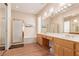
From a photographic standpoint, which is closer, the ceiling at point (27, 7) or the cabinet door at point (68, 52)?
the cabinet door at point (68, 52)

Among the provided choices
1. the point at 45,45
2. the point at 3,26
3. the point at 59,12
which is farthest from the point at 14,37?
the point at 59,12

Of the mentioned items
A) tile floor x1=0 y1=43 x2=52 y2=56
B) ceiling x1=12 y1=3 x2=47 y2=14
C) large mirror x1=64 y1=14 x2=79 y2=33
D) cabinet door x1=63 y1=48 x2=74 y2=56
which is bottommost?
tile floor x1=0 y1=43 x2=52 y2=56

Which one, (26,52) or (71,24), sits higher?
(71,24)

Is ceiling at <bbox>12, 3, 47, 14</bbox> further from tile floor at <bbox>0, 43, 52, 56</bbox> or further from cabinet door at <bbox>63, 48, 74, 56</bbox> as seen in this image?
tile floor at <bbox>0, 43, 52, 56</bbox>

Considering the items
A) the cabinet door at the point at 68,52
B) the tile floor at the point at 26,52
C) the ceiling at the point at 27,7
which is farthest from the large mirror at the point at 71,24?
the tile floor at the point at 26,52

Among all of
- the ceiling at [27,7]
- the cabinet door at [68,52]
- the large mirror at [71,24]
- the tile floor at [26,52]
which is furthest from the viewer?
the tile floor at [26,52]

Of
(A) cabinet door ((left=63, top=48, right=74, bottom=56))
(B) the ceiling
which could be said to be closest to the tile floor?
(A) cabinet door ((left=63, top=48, right=74, bottom=56))

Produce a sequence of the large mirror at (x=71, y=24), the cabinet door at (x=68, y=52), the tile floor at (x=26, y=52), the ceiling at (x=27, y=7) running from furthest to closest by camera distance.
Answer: the tile floor at (x=26, y=52) < the large mirror at (x=71, y=24) < the ceiling at (x=27, y=7) < the cabinet door at (x=68, y=52)

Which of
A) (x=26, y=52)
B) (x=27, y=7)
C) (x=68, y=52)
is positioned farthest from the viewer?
(x=26, y=52)

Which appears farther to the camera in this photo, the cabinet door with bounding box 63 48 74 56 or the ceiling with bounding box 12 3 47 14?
the ceiling with bounding box 12 3 47 14

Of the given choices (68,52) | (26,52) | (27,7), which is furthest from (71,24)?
(26,52)

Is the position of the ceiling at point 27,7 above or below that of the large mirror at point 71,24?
above

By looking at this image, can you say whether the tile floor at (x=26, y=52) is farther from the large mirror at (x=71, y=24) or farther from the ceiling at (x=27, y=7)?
the ceiling at (x=27, y=7)

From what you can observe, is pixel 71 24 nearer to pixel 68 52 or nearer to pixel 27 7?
pixel 68 52
